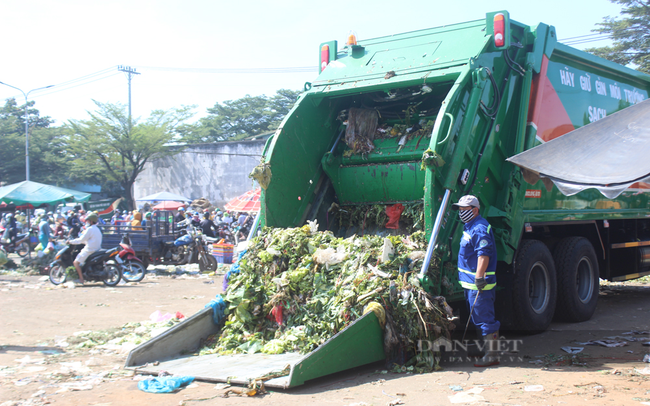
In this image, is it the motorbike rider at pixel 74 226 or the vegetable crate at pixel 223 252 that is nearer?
the vegetable crate at pixel 223 252

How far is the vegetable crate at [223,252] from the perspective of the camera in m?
14.0

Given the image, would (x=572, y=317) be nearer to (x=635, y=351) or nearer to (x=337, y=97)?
(x=635, y=351)

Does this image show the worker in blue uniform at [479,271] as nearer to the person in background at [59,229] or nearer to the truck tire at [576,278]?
the truck tire at [576,278]

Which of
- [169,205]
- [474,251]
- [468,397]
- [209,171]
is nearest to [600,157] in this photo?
[474,251]

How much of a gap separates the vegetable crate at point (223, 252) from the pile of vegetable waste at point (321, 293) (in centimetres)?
822

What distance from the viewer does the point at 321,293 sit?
5078mm

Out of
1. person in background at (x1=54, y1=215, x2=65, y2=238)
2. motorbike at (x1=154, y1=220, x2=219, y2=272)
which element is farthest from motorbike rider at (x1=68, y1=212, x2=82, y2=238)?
motorbike at (x1=154, y1=220, x2=219, y2=272)

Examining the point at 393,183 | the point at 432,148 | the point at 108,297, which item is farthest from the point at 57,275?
the point at 432,148

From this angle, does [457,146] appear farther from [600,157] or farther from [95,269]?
[95,269]

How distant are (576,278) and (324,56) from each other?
4.00 meters

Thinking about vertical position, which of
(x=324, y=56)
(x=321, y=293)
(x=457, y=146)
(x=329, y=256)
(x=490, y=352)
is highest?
(x=324, y=56)

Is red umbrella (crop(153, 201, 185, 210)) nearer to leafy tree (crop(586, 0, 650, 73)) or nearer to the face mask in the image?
leafy tree (crop(586, 0, 650, 73))

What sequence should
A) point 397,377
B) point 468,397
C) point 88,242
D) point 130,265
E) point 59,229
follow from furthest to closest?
point 59,229 < point 130,265 < point 88,242 < point 397,377 < point 468,397

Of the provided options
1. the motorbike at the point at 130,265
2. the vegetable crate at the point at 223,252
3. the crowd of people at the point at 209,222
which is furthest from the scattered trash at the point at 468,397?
the crowd of people at the point at 209,222
